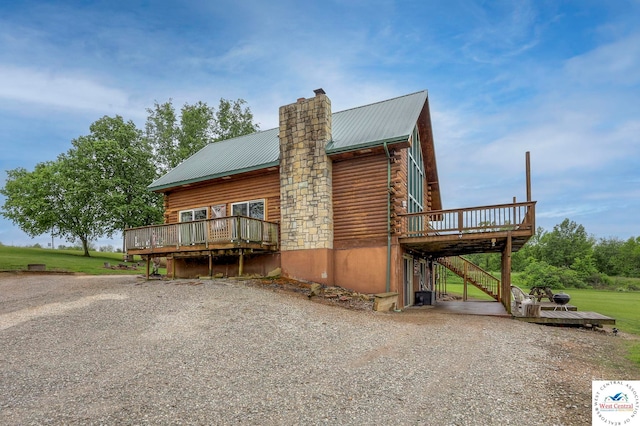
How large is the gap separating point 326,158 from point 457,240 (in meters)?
5.90

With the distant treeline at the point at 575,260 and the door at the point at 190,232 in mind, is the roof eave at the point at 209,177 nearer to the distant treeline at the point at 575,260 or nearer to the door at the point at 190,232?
the door at the point at 190,232

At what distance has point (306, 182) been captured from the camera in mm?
15133

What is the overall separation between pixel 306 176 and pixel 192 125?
25756 millimetres

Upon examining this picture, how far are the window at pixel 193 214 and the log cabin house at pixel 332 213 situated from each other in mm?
128

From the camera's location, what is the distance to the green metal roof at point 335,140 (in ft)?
47.8

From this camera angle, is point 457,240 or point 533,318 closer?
point 533,318

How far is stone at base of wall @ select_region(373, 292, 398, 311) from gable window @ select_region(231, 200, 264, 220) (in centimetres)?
664

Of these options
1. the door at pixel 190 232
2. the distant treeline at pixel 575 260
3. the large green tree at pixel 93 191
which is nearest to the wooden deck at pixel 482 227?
the door at pixel 190 232

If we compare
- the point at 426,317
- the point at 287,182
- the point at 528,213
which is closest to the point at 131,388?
the point at 426,317

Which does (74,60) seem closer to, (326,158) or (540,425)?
(326,158)

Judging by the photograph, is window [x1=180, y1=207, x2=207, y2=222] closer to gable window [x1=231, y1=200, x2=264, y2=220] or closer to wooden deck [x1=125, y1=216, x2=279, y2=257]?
gable window [x1=231, y1=200, x2=264, y2=220]

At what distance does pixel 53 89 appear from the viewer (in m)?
17.7

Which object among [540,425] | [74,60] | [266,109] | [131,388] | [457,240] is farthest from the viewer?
[266,109]

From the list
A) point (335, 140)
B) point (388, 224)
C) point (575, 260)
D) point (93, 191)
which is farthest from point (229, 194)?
point (575, 260)
